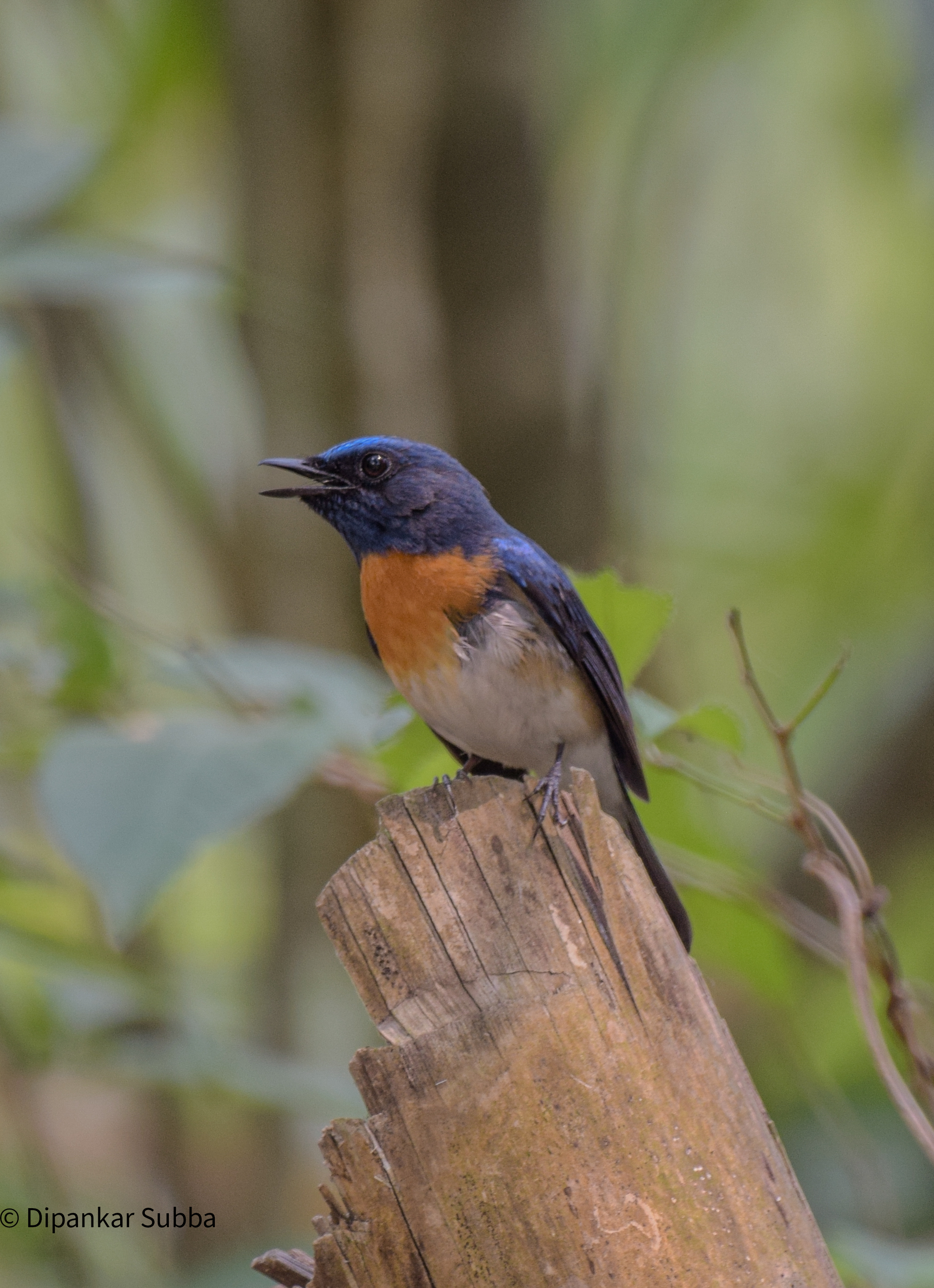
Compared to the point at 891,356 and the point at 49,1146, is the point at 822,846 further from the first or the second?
the point at 891,356

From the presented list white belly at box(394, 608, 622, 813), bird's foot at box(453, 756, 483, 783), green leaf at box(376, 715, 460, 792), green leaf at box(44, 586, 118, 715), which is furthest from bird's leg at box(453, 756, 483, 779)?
green leaf at box(44, 586, 118, 715)

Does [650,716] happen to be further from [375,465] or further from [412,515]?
[375,465]

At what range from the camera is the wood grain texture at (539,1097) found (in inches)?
70.8

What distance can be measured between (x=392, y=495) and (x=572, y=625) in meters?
0.68

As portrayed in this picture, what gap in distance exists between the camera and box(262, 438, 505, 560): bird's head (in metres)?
3.71

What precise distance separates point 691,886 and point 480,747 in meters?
0.69

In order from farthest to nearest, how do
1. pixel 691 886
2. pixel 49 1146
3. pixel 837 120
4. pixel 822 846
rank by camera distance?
pixel 837 120 < pixel 49 1146 < pixel 691 886 < pixel 822 846

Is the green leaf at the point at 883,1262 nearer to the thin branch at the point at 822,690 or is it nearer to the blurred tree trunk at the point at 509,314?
the thin branch at the point at 822,690

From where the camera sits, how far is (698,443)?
9.51 m

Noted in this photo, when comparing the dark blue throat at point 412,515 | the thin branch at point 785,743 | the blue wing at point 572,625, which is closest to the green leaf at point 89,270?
the dark blue throat at point 412,515

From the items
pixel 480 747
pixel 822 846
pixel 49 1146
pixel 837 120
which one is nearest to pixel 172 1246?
pixel 49 1146

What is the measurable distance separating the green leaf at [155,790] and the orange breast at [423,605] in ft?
2.13

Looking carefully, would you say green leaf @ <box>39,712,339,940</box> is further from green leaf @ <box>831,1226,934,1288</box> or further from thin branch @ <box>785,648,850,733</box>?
green leaf @ <box>831,1226,934,1288</box>

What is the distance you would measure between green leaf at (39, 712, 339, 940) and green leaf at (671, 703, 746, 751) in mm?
758
